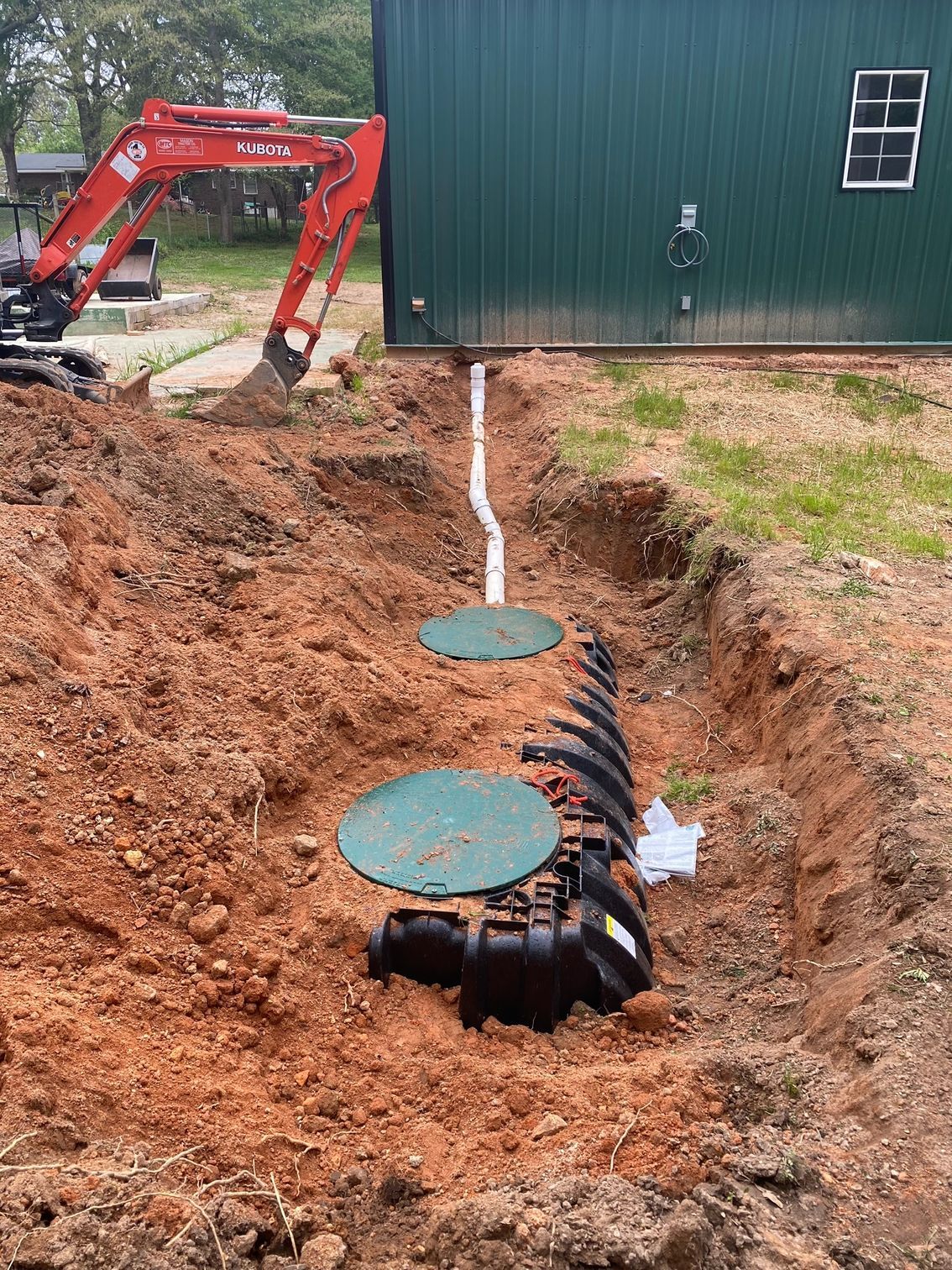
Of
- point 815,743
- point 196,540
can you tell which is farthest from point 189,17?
point 815,743

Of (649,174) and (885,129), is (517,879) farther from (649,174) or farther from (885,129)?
(885,129)

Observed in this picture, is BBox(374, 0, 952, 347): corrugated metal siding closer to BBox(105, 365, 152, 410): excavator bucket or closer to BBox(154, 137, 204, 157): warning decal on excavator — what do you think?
BBox(154, 137, 204, 157): warning decal on excavator

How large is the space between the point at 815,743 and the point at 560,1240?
2519mm

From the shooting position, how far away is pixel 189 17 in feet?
89.0

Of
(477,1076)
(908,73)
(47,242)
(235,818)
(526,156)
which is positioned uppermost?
(908,73)

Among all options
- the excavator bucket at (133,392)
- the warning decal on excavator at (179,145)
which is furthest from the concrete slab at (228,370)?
the warning decal on excavator at (179,145)

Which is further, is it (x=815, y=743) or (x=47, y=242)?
(x=47, y=242)

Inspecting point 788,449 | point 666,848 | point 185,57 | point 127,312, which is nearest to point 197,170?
point 788,449

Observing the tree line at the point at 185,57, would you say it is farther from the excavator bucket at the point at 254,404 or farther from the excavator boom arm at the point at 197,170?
the excavator bucket at the point at 254,404

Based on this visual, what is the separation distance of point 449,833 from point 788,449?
535 centimetres

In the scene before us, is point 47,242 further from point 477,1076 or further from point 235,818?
point 477,1076

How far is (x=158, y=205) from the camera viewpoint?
755 centimetres

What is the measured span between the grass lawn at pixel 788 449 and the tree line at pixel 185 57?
75.5 ft

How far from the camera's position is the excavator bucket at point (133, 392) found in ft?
23.7
